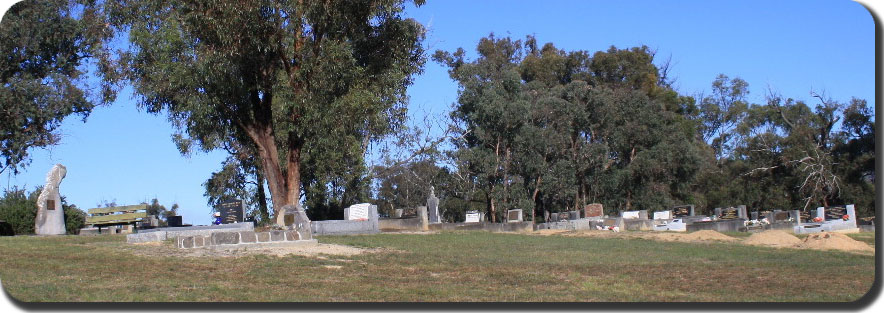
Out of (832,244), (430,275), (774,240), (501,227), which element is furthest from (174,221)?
(832,244)

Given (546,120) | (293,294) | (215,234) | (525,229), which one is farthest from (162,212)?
(293,294)

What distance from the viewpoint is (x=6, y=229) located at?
25.9m

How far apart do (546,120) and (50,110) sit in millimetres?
26370

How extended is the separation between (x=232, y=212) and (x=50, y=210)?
4960 mm

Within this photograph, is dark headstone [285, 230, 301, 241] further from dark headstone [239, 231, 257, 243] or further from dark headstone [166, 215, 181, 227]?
dark headstone [166, 215, 181, 227]

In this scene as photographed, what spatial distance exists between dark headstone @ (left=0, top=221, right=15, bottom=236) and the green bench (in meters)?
2.56

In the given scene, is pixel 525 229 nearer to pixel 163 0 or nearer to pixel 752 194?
pixel 163 0

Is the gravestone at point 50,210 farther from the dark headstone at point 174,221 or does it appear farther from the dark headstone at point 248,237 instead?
the dark headstone at point 248,237

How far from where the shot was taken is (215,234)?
1638 centimetres

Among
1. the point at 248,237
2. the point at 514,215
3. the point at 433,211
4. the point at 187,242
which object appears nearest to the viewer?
the point at 187,242

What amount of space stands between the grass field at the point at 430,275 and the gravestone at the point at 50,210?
4.62 metres

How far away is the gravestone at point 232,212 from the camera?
23812mm

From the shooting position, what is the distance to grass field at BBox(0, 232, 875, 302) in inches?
427

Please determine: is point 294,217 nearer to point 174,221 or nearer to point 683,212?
point 174,221
